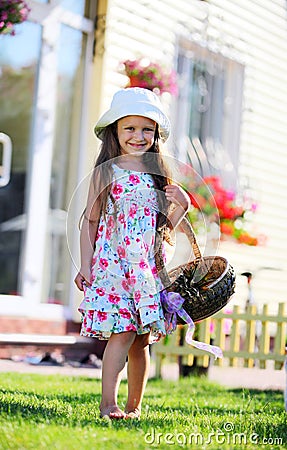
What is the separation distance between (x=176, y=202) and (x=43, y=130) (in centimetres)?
384

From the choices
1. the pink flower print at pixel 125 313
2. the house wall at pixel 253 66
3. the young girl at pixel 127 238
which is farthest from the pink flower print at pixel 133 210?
the house wall at pixel 253 66

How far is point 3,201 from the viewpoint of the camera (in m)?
10.1

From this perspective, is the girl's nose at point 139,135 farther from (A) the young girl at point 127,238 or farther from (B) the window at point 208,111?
(B) the window at point 208,111

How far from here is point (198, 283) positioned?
437 centimetres

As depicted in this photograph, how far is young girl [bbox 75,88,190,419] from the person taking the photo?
4.05 m

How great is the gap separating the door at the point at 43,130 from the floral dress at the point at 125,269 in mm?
3266

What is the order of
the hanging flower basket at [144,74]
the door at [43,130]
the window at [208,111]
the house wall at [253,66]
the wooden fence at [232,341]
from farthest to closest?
the window at [208,111]
the house wall at [253,66]
the hanging flower basket at [144,74]
the door at [43,130]
the wooden fence at [232,341]

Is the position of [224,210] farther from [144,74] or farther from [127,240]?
[127,240]

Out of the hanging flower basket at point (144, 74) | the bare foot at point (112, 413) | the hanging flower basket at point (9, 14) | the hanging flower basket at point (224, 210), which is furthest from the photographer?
the hanging flower basket at point (224, 210)

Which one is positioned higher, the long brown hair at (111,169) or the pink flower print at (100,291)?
the long brown hair at (111,169)

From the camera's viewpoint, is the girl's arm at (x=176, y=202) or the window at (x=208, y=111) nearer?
the girl's arm at (x=176, y=202)

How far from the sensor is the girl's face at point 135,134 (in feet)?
14.0

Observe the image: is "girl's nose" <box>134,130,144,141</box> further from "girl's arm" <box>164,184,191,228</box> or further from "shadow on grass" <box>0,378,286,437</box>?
"shadow on grass" <box>0,378,286,437</box>

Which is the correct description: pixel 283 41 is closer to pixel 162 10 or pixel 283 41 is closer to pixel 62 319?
pixel 162 10
